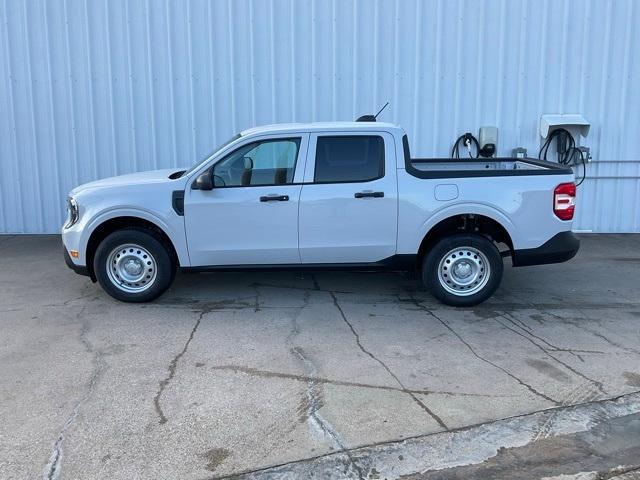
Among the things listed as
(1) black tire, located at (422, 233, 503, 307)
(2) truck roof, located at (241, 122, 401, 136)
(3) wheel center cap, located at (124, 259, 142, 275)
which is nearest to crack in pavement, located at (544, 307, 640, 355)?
(1) black tire, located at (422, 233, 503, 307)

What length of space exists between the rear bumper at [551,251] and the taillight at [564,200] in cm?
22

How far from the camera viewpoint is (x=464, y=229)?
6.20 meters

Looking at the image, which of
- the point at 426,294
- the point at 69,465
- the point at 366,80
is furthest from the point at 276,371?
the point at 366,80

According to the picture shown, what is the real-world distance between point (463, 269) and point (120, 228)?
3626 mm

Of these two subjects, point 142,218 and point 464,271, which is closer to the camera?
point 142,218

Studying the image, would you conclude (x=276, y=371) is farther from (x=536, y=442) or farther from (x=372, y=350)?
(x=536, y=442)

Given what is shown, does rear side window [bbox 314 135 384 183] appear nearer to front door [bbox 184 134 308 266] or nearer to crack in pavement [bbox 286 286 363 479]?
front door [bbox 184 134 308 266]

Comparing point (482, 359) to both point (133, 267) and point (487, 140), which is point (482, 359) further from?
point (487, 140)

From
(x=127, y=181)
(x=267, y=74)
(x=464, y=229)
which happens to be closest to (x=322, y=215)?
(x=464, y=229)

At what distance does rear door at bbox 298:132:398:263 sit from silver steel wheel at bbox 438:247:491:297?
0.58 m

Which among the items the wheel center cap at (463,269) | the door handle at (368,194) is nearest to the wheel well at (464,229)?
the wheel center cap at (463,269)

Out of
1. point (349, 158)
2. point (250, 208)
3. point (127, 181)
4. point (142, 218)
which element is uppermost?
point (349, 158)

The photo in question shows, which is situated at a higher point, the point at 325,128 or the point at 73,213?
the point at 325,128

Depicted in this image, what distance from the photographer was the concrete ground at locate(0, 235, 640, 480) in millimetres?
3488
